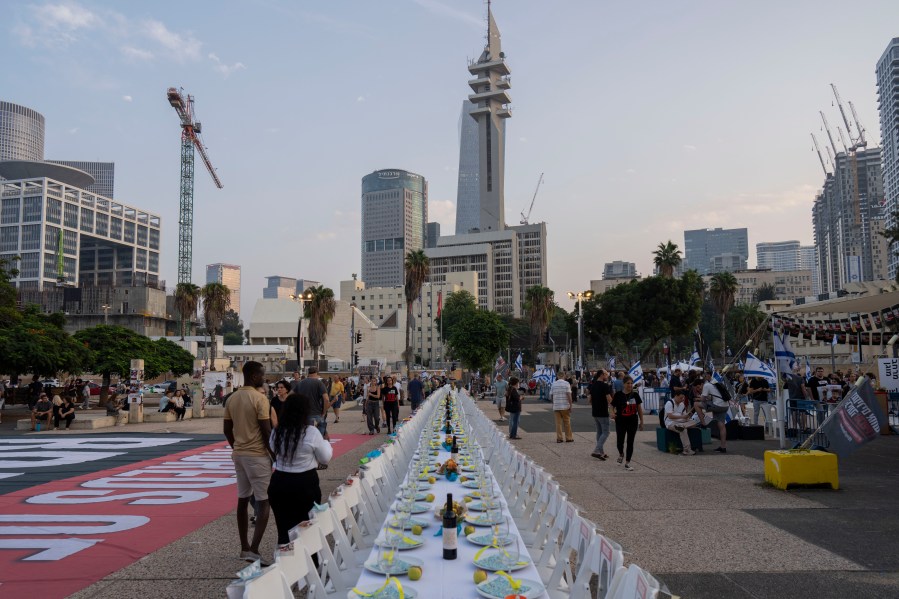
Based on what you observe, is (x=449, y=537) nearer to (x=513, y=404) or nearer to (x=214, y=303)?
(x=513, y=404)

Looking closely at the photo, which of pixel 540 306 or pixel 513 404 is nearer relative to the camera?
pixel 513 404

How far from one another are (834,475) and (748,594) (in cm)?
549

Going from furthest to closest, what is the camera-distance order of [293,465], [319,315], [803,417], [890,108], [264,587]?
1. [890,108]
2. [319,315]
3. [803,417]
4. [293,465]
5. [264,587]

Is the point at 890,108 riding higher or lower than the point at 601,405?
higher

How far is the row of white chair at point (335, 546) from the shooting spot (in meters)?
3.13

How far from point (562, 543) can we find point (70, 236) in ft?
572

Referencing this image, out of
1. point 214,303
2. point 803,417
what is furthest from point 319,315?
point 803,417

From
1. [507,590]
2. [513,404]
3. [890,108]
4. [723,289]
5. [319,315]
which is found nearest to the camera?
[507,590]

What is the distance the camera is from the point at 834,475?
31.4 feet

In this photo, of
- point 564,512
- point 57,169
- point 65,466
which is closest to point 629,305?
point 65,466

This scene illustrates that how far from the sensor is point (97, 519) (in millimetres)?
8031

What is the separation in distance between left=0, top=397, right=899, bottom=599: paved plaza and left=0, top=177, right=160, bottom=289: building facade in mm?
137148

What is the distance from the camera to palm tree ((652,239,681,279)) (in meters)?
59.6

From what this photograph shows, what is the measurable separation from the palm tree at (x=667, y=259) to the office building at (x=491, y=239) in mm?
104480
